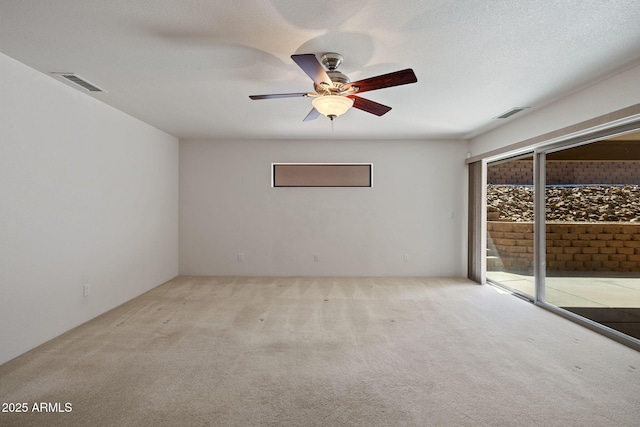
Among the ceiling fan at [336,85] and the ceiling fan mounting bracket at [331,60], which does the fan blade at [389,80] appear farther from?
the ceiling fan mounting bracket at [331,60]

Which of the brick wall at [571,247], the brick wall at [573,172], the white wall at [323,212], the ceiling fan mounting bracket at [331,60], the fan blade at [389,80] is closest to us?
the fan blade at [389,80]

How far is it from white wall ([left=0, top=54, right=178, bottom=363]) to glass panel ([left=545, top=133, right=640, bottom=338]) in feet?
17.2

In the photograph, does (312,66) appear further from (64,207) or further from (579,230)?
(579,230)

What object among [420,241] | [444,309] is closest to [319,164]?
[420,241]

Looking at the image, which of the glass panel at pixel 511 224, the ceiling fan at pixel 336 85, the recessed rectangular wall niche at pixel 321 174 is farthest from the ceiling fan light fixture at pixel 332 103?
the recessed rectangular wall niche at pixel 321 174

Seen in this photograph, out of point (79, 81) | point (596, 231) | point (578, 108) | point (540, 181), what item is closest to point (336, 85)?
point (79, 81)

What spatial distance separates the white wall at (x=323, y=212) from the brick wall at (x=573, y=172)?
33.6 inches

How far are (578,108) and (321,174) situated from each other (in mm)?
3625

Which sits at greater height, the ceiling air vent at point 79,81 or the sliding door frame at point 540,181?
the ceiling air vent at point 79,81

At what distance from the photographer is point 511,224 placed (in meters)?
4.96

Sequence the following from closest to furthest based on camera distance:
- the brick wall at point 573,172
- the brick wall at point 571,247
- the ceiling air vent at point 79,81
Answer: the ceiling air vent at point 79,81 < the brick wall at point 573,172 < the brick wall at point 571,247

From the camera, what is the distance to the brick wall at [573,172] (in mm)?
3330

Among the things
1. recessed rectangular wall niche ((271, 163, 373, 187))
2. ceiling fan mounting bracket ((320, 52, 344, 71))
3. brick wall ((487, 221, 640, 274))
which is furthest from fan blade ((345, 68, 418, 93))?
recessed rectangular wall niche ((271, 163, 373, 187))

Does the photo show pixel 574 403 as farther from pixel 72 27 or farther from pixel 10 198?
pixel 10 198
